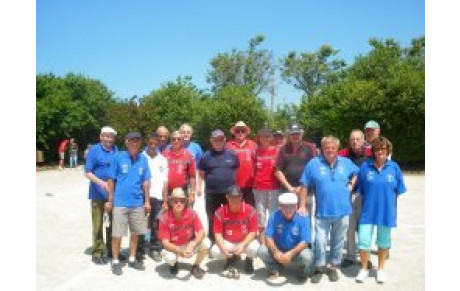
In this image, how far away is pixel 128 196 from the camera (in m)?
6.54

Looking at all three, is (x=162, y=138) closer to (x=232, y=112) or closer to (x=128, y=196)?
(x=128, y=196)

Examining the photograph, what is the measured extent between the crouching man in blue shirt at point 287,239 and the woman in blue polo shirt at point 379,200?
2.36 feet

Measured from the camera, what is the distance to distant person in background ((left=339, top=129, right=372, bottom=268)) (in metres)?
6.76

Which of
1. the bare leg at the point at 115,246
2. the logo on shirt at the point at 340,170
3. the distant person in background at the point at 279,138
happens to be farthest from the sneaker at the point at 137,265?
the logo on shirt at the point at 340,170

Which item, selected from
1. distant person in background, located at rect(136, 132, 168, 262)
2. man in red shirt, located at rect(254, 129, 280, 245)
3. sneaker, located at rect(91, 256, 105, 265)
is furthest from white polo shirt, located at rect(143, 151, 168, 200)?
man in red shirt, located at rect(254, 129, 280, 245)

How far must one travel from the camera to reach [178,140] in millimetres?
7141

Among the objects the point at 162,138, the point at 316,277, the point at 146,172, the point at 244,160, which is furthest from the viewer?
the point at 162,138

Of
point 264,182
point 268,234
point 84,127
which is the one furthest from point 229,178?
point 84,127

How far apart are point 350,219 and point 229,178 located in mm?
1844

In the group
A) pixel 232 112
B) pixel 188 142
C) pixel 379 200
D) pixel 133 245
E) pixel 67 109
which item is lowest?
pixel 133 245

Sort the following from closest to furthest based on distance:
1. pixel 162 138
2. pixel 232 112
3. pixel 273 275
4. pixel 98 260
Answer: pixel 273 275 → pixel 98 260 → pixel 162 138 → pixel 232 112

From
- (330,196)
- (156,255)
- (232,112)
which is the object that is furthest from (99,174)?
(232,112)

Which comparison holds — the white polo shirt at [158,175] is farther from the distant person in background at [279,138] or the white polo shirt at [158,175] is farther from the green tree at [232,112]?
the green tree at [232,112]

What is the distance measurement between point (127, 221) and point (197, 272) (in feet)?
3.99
